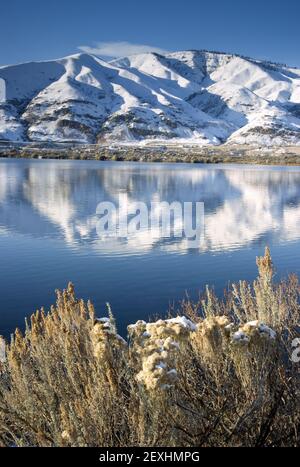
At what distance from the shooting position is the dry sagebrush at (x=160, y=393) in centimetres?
418

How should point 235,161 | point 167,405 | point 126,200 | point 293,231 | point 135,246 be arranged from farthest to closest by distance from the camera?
point 235,161
point 126,200
point 293,231
point 135,246
point 167,405

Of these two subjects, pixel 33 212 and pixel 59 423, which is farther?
pixel 33 212

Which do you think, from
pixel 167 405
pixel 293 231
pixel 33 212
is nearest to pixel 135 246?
pixel 293 231

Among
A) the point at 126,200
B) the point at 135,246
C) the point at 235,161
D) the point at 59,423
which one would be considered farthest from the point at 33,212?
the point at 235,161

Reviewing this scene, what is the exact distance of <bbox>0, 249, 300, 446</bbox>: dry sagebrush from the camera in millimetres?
4176

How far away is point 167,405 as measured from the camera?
13.7 ft

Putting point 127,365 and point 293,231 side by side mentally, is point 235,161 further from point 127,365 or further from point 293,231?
point 127,365

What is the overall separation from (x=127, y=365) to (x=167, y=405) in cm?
81

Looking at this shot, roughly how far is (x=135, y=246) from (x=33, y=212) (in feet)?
33.4

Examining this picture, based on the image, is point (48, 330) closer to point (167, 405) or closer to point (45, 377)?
point (45, 377)

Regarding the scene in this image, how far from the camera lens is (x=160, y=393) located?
395cm

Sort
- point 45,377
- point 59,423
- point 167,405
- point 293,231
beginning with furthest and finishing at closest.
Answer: point 293,231 → point 45,377 → point 59,423 → point 167,405
